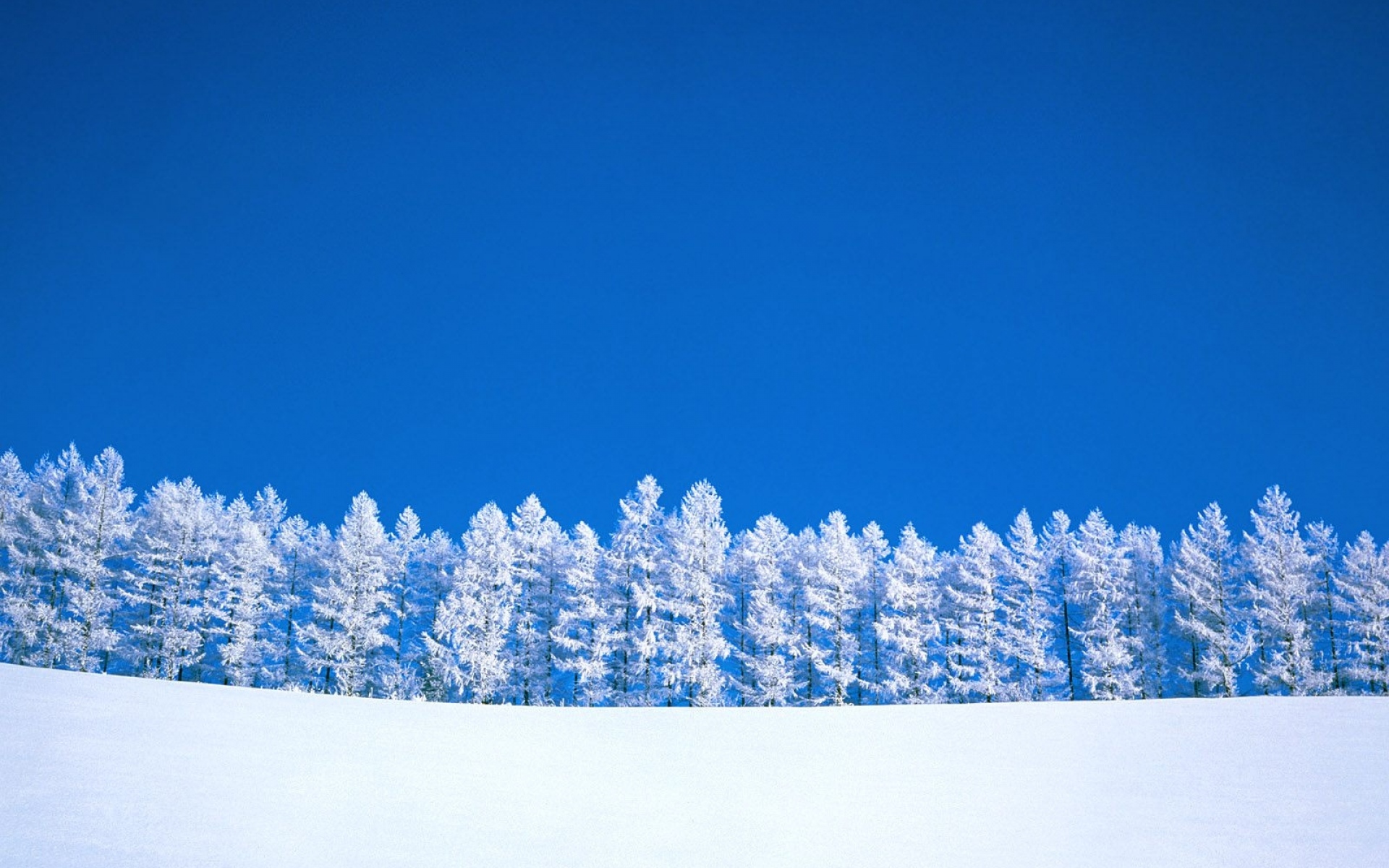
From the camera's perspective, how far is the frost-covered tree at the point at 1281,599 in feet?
129

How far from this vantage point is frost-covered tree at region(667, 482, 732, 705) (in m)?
37.2

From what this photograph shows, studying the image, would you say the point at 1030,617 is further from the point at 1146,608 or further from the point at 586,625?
the point at 586,625

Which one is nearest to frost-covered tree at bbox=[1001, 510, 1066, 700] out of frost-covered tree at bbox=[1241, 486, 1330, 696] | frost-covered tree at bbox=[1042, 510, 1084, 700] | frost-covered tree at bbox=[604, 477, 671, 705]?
frost-covered tree at bbox=[1042, 510, 1084, 700]

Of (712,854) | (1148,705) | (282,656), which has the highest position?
(282,656)

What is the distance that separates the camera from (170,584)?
134 ft

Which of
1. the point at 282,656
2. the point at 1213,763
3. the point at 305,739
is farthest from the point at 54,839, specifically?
the point at 282,656

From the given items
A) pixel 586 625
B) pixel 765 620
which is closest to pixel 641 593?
pixel 586 625

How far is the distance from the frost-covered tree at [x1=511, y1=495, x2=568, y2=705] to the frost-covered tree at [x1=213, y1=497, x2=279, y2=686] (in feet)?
35.3

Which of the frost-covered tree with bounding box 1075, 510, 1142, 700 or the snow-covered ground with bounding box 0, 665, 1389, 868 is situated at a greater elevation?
the frost-covered tree with bounding box 1075, 510, 1142, 700

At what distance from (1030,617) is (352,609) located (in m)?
28.1

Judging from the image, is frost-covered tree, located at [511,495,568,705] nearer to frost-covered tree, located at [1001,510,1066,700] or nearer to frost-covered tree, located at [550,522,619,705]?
frost-covered tree, located at [550,522,619,705]

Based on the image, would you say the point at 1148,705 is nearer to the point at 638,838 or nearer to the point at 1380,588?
the point at 638,838

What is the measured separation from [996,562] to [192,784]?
36.5 metres

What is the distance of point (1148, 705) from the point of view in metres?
21.7
